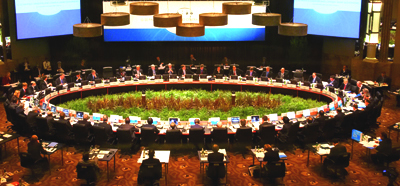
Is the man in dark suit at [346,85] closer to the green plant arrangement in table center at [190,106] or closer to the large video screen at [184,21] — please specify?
the green plant arrangement in table center at [190,106]

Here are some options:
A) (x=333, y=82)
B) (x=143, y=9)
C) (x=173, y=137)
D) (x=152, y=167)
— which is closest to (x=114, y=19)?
(x=143, y=9)

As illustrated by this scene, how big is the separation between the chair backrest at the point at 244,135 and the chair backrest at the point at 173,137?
4.74 feet

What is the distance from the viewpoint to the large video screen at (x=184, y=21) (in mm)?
20109

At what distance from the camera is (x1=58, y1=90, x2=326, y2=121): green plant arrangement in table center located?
14.4 metres

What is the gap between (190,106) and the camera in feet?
48.5

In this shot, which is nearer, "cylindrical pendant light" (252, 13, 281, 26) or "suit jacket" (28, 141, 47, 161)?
"suit jacket" (28, 141, 47, 161)

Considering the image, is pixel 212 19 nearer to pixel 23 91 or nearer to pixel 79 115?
pixel 79 115

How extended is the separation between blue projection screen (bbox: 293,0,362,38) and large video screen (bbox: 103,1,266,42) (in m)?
1.83

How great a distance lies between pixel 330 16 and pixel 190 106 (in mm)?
8128

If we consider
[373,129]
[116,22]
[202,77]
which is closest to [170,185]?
[116,22]

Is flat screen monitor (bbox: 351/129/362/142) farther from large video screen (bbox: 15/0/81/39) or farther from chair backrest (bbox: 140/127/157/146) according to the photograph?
large video screen (bbox: 15/0/81/39)

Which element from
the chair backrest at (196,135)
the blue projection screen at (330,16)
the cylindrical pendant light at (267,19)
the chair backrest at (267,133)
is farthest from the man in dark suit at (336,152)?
the blue projection screen at (330,16)

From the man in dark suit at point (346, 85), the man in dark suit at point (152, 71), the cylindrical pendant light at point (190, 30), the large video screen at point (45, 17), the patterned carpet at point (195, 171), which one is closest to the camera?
the patterned carpet at point (195, 171)

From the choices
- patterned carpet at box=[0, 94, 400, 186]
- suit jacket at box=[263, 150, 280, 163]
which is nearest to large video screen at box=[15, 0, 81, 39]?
patterned carpet at box=[0, 94, 400, 186]
